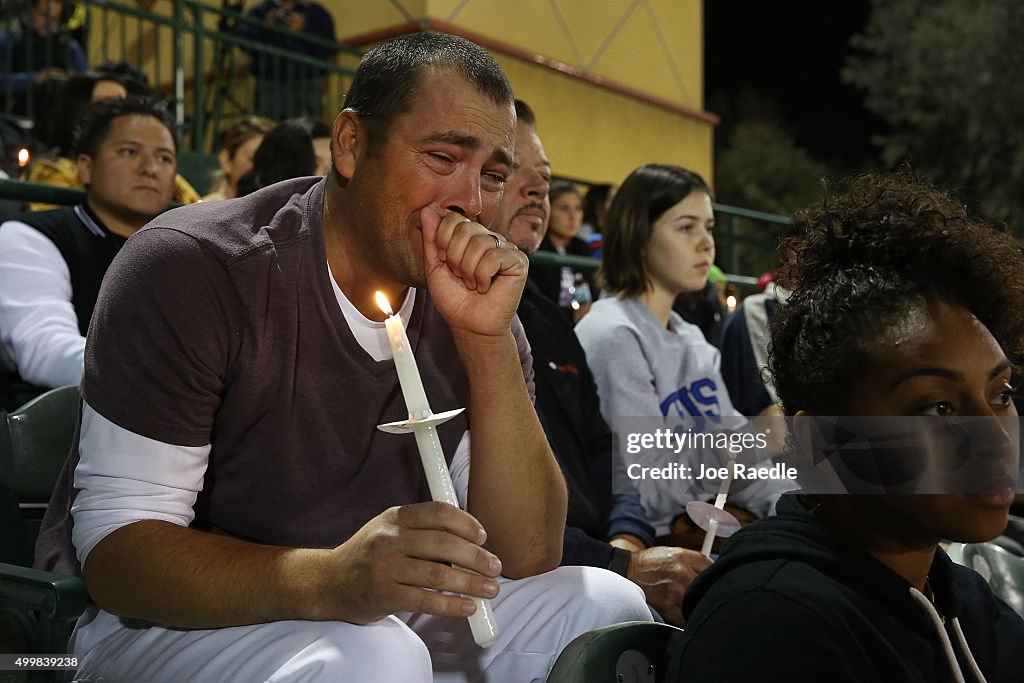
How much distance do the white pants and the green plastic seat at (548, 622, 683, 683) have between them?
0.82ft

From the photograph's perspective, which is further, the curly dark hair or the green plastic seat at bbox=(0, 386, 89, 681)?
the green plastic seat at bbox=(0, 386, 89, 681)

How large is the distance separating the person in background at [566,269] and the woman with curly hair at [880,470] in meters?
2.24

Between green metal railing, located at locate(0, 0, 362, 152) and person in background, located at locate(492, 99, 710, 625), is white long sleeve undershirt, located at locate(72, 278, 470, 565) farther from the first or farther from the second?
green metal railing, located at locate(0, 0, 362, 152)

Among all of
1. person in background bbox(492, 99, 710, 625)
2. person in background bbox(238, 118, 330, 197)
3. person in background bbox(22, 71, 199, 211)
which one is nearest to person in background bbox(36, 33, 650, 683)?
person in background bbox(492, 99, 710, 625)

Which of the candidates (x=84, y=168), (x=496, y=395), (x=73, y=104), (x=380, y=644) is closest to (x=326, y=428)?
(x=496, y=395)

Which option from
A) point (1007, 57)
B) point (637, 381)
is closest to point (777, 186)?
point (1007, 57)

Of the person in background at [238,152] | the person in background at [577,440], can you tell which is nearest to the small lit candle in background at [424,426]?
the person in background at [577,440]

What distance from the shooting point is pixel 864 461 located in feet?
4.52

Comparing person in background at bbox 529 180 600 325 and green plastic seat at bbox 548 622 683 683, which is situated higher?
person in background at bbox 529 180 600 325

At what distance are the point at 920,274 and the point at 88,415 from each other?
1319 mm

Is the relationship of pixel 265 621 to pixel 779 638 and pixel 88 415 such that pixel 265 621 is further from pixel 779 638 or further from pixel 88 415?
pixel 779 638

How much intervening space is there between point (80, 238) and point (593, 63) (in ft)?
26.2

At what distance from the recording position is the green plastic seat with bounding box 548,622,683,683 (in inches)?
56.0

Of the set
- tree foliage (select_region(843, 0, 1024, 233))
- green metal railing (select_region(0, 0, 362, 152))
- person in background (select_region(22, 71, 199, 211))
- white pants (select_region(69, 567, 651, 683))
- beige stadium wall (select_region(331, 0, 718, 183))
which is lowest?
white pants (select_region(69, 567, 651, 683))
